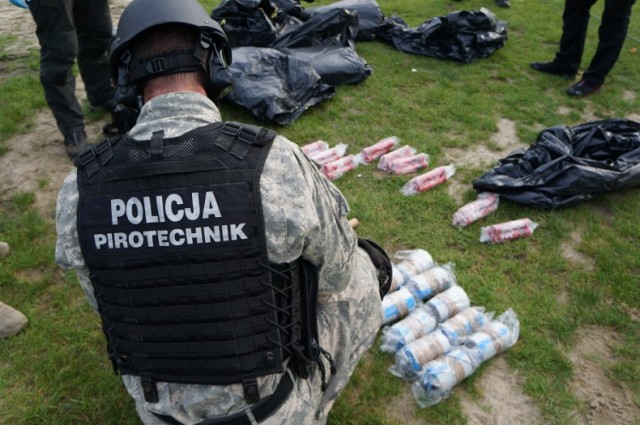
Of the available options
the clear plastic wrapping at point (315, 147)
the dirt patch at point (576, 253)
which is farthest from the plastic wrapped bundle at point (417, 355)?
the clear plastic wrapping at point (315, 147)

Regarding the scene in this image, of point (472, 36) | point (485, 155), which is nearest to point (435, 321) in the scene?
point (485, 155)

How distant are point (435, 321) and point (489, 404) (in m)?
0.57

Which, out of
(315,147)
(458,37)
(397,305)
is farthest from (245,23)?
(397,305)

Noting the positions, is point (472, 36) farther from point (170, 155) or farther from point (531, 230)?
point (170, 155)

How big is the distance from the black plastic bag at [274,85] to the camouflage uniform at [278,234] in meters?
3.45

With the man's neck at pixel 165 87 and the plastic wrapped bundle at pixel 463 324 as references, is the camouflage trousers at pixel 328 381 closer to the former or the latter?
the plastic wrapped bundle at pixel 463 324

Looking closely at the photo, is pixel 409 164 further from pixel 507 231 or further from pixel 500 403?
pixel 500 403

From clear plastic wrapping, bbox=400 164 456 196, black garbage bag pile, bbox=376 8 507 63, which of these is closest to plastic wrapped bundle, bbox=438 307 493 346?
clear plastic wrapping, bbox=400 164 456 196

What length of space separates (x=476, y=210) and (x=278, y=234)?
109 inches

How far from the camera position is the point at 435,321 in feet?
10.1

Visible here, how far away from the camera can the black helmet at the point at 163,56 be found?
1710 mm

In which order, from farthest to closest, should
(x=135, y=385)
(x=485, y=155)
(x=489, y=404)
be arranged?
1. (x=485, y=155)
2. (x=489, y=404)
3. (x=135, y=385)

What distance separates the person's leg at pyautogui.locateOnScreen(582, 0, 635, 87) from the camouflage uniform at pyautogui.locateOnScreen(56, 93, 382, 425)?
5.17 m

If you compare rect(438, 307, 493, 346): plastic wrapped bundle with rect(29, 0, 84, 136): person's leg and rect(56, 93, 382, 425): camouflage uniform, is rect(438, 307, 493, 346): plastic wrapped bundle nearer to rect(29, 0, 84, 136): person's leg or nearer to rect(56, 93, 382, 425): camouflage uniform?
rect(56, 93, 382, 425): camouflage uniform
